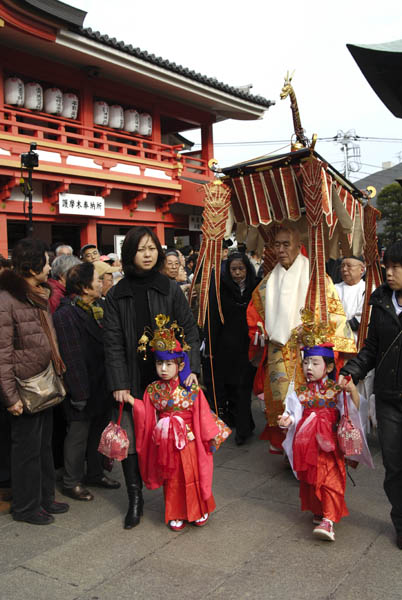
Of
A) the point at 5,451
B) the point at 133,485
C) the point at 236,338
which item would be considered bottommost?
the point at 133,485

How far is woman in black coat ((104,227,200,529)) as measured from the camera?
3.62 meters

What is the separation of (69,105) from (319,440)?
37.4 feet

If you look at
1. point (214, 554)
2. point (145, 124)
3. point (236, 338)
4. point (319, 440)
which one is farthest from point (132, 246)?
point (145, 124)

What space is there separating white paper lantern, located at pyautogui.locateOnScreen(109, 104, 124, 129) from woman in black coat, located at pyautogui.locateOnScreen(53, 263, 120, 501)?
34.5 feet

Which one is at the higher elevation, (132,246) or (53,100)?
(53,100)

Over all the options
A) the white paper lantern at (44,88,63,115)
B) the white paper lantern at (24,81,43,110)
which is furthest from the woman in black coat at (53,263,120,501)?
the white paper lantern at (44,88,63,115)

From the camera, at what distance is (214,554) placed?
316cm

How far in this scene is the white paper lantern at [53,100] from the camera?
40.2 feet

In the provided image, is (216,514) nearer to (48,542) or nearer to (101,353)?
(48,542)

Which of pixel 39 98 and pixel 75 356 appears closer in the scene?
pixel 75 356

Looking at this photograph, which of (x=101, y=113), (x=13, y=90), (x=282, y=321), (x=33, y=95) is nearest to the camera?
(x=282, y=321)

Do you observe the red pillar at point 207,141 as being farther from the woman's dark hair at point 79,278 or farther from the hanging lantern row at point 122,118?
the woman's dark hair at point 79,278

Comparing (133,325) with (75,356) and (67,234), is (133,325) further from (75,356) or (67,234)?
(67,234)

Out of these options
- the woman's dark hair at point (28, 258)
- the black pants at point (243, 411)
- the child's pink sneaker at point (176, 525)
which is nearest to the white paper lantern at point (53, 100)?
the black pants at point (243, 411)
